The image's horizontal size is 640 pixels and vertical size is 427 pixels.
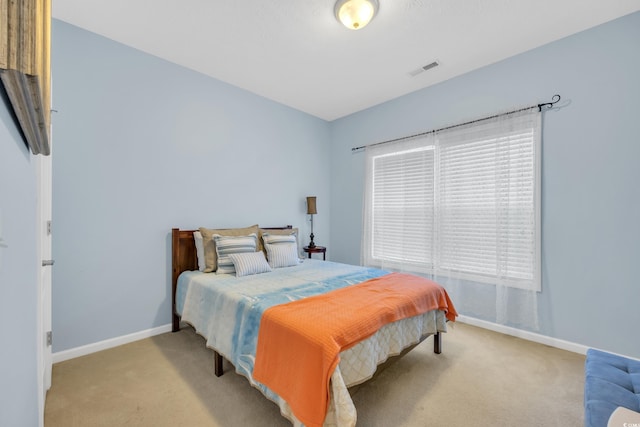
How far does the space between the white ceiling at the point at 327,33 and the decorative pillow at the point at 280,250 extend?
1928mm

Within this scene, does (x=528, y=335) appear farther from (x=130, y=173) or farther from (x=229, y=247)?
(x=130, y=173)

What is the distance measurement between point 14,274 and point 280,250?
2.44 m

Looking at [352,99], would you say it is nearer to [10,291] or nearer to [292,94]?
[292,94]

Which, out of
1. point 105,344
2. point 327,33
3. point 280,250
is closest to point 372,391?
point 280,250

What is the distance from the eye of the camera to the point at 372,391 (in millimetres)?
1828

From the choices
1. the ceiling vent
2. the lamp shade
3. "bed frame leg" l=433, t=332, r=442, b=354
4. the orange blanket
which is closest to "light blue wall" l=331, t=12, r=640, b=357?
the ceiling vent

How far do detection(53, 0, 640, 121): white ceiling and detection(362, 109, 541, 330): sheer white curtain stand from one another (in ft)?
2.40

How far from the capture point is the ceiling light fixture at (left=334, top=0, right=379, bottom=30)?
1970 mm

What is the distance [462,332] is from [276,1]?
11.5 ft

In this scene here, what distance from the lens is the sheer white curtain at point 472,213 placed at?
261cm

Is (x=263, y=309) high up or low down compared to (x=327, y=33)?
down

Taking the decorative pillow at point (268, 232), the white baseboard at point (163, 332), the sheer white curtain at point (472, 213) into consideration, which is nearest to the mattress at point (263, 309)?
the white baseboard at point (163, 332)

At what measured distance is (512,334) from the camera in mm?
2705

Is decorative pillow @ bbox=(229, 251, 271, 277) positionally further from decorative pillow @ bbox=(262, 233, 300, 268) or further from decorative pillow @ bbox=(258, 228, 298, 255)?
decorative pillow @ bbox=(258, 228, 298, 255)
